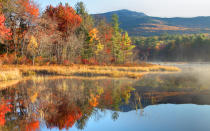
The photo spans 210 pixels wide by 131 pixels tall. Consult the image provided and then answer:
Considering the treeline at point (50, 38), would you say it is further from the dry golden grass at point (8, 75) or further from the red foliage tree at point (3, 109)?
the red foliage tree at point (3, 109)

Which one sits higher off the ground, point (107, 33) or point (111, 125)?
point (107, 33)

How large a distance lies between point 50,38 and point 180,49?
265ft

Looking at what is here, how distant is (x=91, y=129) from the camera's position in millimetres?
8227

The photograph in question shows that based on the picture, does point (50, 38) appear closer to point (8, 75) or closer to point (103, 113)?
point (8, 75)

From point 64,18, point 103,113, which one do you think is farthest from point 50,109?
point 64,18

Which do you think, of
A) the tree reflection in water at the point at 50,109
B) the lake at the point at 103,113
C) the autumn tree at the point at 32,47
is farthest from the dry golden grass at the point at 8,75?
the autumn tree at the point at 32,47

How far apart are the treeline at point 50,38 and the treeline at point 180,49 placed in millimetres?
36923

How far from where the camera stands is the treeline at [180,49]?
9381 cm

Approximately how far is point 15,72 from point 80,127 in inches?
680

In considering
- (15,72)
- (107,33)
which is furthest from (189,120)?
(107,33)

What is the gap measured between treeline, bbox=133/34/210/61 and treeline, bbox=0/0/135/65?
36923 mm

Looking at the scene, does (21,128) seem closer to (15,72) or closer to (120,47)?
(15,72)

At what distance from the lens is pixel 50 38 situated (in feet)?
126

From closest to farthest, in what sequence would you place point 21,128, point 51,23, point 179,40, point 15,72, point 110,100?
1. point 21,128
2. point 110,100
3. point 15,72
4. point 51,23
5. point 179,40
